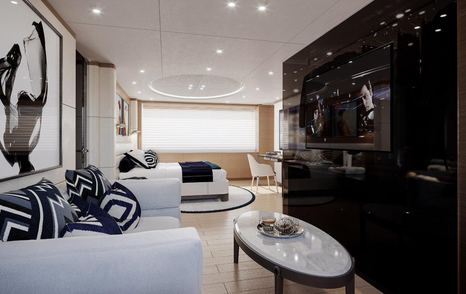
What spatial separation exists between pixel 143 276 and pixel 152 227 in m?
1.11

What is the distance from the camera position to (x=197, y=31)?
9.29 ft

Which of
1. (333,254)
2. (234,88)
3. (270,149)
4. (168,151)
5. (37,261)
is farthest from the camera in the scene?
(270,149)

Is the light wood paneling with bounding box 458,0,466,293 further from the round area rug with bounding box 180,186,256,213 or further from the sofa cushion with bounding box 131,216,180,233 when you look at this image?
the round area rug with bounding box 180,186,256,213

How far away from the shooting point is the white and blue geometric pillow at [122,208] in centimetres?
201

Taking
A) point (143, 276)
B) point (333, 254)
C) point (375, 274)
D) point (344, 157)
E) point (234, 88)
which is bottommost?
point (375, 274)

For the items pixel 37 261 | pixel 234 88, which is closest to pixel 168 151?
pixel 234 88

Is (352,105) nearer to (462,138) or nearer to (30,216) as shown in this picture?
(462,138)

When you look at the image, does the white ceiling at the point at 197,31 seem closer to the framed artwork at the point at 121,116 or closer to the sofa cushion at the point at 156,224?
the framed artwork at the point at 121,116

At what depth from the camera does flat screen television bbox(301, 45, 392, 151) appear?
2.03 m

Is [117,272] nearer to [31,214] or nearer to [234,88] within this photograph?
[31,214]

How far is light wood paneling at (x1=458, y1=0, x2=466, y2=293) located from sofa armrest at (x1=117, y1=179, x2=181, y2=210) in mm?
2147

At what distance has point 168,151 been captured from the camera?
7.32m

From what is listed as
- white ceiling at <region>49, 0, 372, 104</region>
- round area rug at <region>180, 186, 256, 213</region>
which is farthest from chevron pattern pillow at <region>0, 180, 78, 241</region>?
round area rug at <region>180, 186, 256, 213</region>

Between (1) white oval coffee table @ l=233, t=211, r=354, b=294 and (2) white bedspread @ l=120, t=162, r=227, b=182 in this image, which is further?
(2) white bedspread @ l=120, t=162, r=227, b=182
